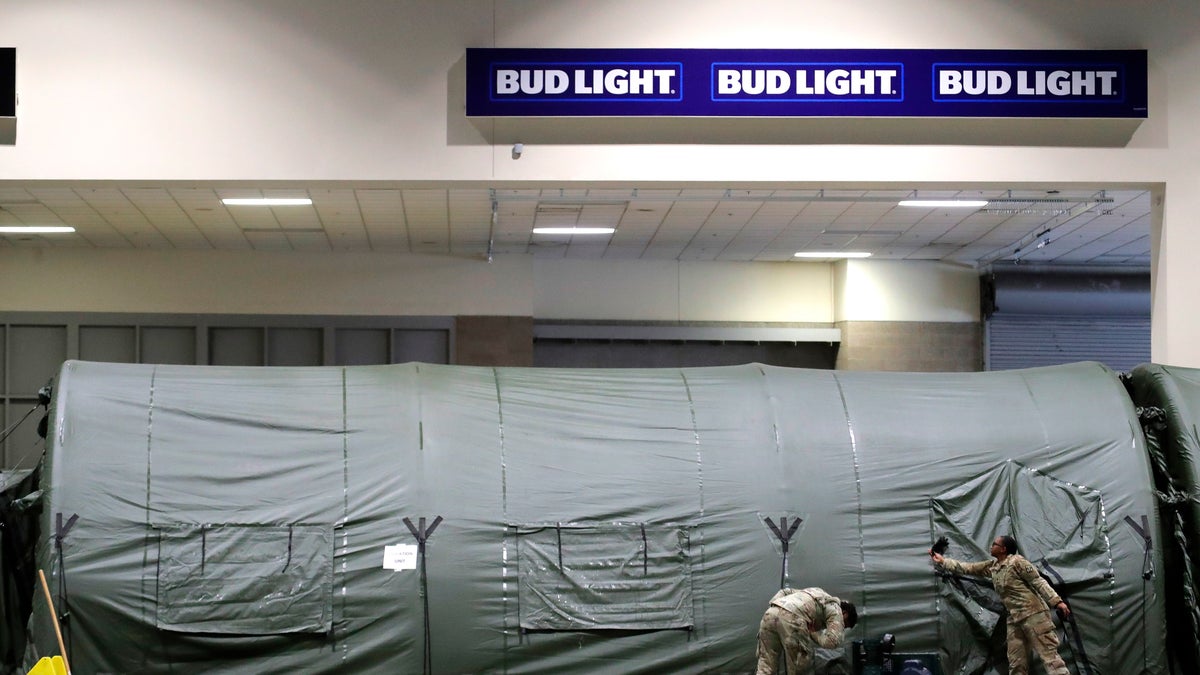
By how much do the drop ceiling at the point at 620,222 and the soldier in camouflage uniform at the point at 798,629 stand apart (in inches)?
231

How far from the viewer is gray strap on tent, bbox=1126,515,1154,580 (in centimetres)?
1001

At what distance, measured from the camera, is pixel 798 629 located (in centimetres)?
841

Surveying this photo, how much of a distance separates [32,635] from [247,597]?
5.21ft

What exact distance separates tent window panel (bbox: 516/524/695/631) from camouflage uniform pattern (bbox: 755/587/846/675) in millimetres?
1106

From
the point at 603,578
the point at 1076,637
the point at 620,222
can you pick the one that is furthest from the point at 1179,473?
the point at 620,222

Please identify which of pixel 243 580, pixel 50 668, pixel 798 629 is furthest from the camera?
pixel 243 580

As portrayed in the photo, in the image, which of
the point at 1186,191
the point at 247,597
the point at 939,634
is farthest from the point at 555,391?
the point at 1186,191

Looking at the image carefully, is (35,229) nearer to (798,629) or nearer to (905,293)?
(798,629)

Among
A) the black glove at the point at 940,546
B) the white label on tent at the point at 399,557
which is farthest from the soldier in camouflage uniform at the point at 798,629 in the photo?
the white label on tent at the point at 399,557

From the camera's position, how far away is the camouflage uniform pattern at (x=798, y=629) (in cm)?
842

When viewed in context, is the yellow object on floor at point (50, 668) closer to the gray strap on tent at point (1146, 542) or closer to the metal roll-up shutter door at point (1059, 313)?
the gray strap on tent at point (1146, 542)

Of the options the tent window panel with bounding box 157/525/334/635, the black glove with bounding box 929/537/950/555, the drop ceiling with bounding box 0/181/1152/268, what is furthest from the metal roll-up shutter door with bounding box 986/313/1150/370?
the tent window panel with bounding box 157/525/334/635

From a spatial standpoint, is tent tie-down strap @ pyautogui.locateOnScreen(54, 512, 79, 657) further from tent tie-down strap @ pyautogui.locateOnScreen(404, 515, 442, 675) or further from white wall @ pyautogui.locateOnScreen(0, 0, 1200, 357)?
white wall @ pyautogui.locateOnScreen(0, 0, 1200, 357)

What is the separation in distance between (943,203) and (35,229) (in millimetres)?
13410
